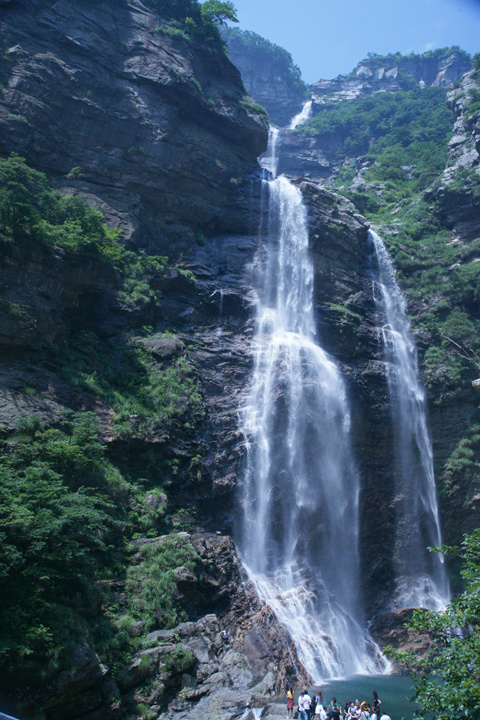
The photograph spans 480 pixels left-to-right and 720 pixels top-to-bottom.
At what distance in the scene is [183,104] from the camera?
31.1 m

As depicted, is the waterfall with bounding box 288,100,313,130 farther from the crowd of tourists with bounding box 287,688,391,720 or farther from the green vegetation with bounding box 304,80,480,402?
the crowd of tourists with bounding box 287,688,391,720

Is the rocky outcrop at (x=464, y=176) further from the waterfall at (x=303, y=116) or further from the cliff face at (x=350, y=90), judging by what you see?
the waterfall at (x=303, y=116)

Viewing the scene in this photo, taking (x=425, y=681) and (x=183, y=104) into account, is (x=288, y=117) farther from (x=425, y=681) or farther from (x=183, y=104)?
(x=425, y=681)

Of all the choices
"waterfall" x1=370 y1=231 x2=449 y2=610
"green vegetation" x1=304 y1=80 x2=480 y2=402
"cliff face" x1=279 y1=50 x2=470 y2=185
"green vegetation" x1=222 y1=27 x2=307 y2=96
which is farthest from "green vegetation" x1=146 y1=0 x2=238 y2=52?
Answer: "green vegetation" x1=222 y1=27 x2=307 y2=96

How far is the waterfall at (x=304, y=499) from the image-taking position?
18.8 metres

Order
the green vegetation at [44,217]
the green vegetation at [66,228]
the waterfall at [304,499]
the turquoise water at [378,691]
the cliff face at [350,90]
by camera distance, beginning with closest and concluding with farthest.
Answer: the turquoise water at [378,691] → the green vegetation at [44,217] → the green vegetation at [66,228] → the waterfall at [304,499] → the cliff face at [350,90]

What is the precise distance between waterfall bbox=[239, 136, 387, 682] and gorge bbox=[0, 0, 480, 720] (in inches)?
4.8

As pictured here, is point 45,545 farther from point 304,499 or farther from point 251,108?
point 251,108

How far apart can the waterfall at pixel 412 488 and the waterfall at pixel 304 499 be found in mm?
2891

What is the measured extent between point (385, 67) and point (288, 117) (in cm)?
2478

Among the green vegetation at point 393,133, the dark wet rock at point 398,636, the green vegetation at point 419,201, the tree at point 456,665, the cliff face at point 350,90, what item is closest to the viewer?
the tree at point 456,665

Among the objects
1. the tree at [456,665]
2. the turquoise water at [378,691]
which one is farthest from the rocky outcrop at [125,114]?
the tree at [456,665]

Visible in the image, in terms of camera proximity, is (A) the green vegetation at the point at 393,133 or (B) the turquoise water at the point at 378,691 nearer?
(B) the turquoise water at the point at 378,691

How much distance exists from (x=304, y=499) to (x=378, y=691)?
26.6 feet
